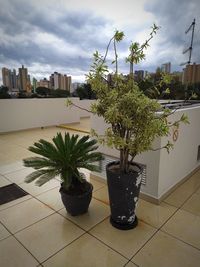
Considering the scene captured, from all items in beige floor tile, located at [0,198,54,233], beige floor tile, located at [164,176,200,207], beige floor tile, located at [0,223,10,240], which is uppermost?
beige floor tile, located at [164,176,200,207]

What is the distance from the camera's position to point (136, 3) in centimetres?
309

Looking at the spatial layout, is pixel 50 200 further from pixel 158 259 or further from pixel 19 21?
pixel 19 21

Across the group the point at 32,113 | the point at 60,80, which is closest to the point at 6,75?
the point at 60,80

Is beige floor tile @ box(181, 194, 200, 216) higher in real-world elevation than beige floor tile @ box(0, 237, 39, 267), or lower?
higher

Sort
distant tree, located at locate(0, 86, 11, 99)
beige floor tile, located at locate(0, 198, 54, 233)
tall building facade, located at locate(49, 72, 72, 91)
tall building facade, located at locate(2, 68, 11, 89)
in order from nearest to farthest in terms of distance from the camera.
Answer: beige floor tile, located at locate(0, 198, 54, 233), distant tree, located at locate(0, 86, 11, 99), tall building facade, located at locate(2, 68, 11, 89), tall building facade, located at locate(49, 72, 72, 91)

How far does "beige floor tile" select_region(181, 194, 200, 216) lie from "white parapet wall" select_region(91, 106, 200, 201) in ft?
0.93

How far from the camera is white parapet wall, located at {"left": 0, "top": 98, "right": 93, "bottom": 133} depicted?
6.44 metres

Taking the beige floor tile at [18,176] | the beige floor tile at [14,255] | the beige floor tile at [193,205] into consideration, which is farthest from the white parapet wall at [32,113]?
the beige floor tile at [193,205]

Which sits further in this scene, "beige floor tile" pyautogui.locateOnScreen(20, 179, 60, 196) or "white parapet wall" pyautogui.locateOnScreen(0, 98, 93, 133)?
"white parapet wall" pyautogui.locateOnScreen(0, 98, 93, 133)

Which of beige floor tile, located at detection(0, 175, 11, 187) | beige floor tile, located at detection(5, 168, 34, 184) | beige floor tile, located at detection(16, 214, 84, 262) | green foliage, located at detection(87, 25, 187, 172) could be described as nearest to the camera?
green foliage, located at detection(87, 25, 187, 172)

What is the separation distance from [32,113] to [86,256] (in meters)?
6.33

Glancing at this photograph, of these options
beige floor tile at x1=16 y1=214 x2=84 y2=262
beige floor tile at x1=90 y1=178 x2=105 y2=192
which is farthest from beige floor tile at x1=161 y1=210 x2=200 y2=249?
beige floor tile at x1=90 y1=178 x2=105 y2=192

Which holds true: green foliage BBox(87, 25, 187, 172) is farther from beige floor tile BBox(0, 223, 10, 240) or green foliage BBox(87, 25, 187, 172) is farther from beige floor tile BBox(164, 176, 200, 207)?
beige floor tile BBox(0, 223, 10, 240)

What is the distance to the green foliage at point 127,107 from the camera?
1515 millimetres
